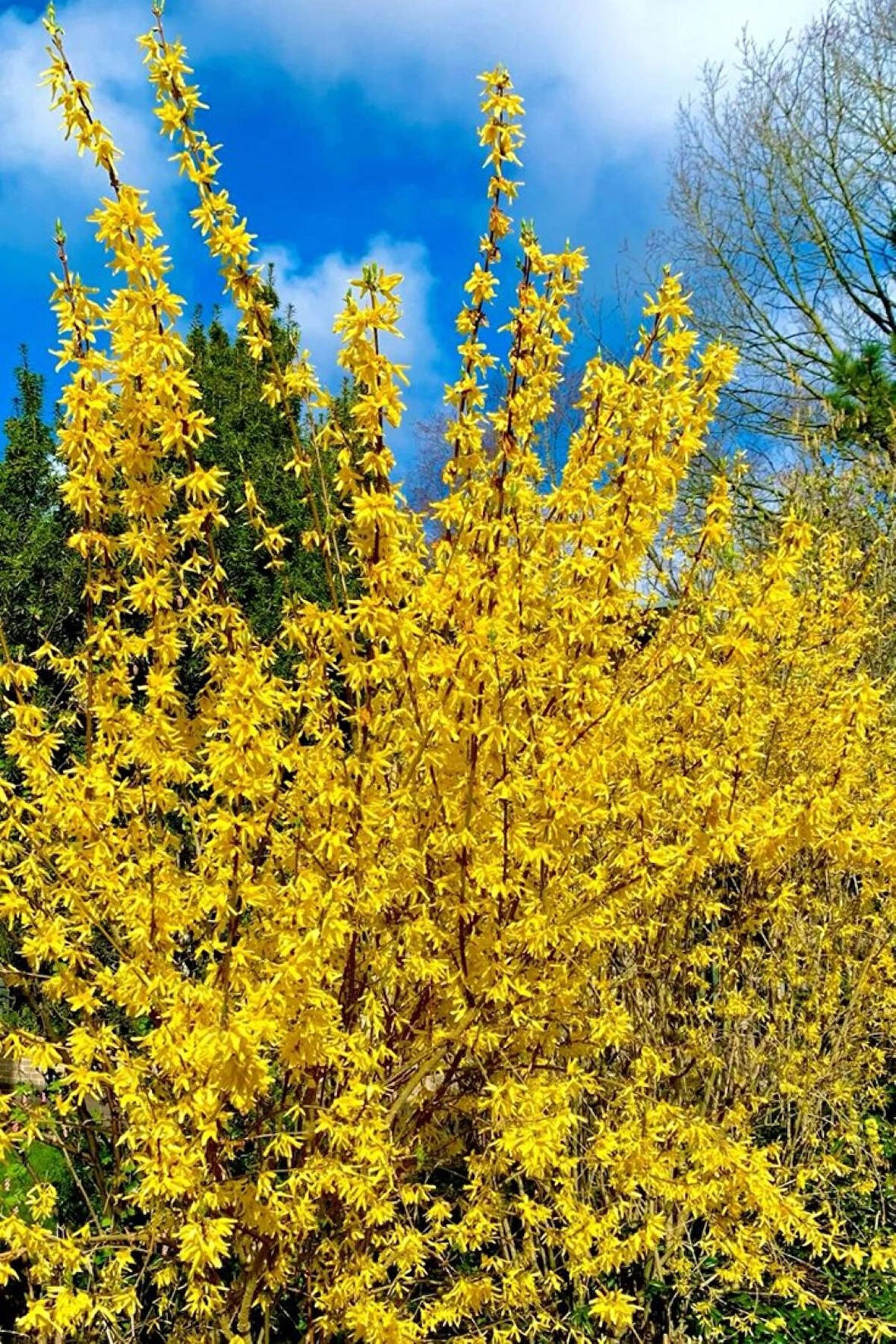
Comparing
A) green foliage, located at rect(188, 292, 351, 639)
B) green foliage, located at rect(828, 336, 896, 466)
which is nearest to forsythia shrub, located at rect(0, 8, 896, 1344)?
green foliage, located at rect(188, 292, 351, 639)

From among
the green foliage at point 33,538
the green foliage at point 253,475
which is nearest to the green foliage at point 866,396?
the green foliage at point 253,475

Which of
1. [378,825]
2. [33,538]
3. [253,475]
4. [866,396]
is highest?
[866,396]

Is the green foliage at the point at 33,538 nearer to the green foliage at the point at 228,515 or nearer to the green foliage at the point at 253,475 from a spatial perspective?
the green foliage at the point at 228,515

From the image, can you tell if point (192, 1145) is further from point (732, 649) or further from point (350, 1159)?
point (732, 649)

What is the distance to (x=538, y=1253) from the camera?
415 centimetres

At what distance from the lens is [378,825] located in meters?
2.94

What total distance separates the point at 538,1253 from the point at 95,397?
322 cm

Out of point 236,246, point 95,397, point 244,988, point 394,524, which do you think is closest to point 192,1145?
point 244,988

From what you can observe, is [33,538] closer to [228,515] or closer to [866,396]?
[228,515]

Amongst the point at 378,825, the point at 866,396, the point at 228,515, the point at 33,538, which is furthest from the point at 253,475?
the point at 866,396

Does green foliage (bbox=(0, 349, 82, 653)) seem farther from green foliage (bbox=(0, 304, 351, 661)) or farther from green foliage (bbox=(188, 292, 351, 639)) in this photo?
green foliage (bbox=(188, 292, 351, 639))

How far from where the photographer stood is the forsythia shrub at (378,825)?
276cm

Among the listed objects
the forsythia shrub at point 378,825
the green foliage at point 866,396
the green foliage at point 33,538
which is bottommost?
the forsythia shrub at point 378,825

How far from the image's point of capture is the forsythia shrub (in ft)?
9.05
